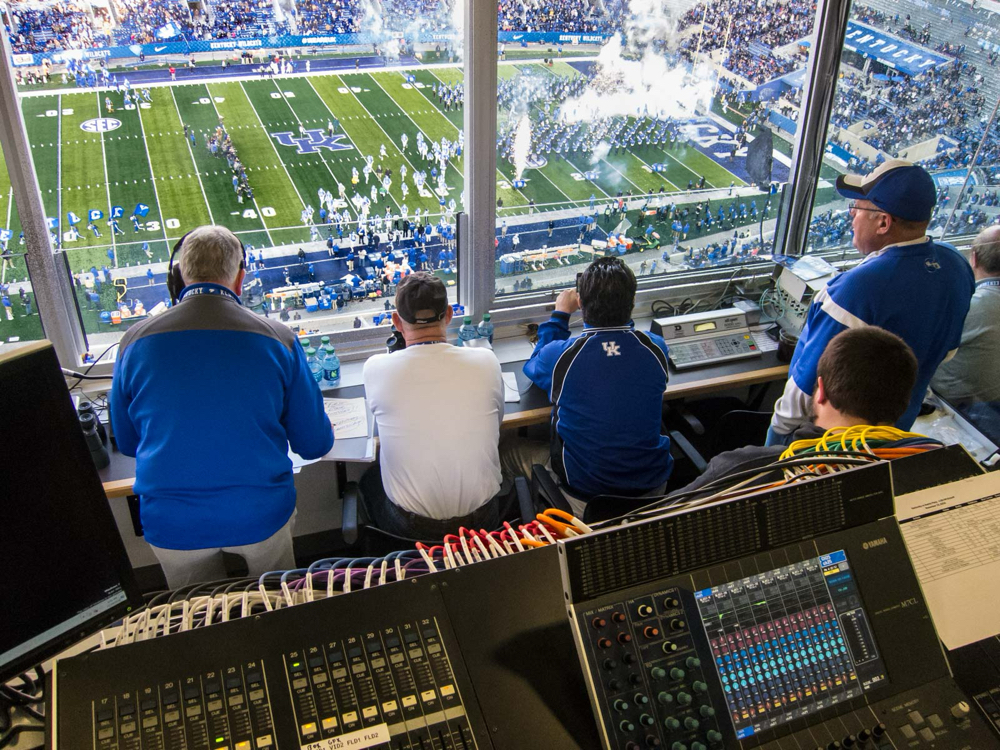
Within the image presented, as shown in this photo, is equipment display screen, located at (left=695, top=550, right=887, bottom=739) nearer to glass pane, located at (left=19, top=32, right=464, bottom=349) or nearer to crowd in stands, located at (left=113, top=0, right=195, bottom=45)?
glass pane, located at (left=19, top=32, right=464, bottom=349)

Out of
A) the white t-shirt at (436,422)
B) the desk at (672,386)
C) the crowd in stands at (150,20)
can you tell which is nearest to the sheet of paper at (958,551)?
the white t-shirt at (436,422)

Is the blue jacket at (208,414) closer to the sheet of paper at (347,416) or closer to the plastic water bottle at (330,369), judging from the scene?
the sheet of paper at (347,416)

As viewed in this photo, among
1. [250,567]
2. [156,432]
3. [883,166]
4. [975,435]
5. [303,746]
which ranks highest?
[883,166]

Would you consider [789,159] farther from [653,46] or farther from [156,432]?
[156,432]

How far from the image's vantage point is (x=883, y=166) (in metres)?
2.75

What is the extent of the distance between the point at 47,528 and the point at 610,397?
Result: 1809 millimetres

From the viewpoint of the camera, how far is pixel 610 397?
8.48ft

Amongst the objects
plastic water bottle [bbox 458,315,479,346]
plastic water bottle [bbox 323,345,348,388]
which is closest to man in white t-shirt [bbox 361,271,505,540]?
plastic water bottle [bbox 323,345,348,388]

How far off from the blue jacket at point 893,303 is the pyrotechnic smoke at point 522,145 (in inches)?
52.6

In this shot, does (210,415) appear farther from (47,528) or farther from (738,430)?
(738,430)

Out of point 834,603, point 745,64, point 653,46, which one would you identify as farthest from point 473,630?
point 745,64

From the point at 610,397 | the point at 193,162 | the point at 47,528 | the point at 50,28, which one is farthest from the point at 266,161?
the point at 47,528

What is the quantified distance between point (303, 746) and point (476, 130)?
8.36ft

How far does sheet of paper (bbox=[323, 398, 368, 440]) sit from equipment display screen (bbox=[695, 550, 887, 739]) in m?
1.86
